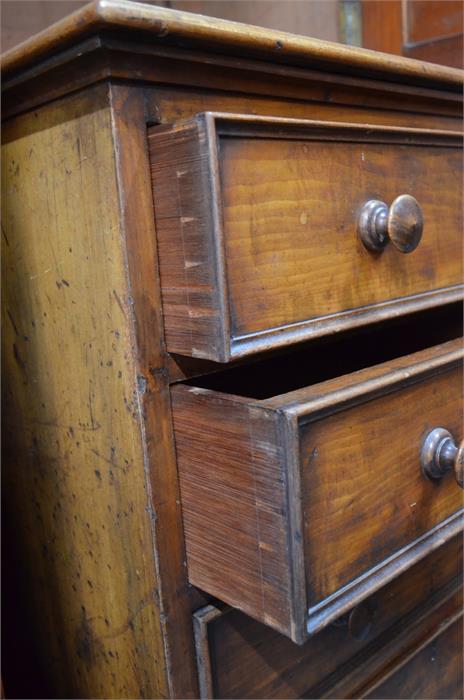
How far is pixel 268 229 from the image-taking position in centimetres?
49

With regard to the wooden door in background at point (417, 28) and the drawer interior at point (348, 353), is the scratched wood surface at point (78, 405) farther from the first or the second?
the wooden door in background at point (417, 28)

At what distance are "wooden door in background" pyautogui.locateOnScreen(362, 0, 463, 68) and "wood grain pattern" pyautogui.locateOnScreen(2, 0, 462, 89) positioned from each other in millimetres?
539

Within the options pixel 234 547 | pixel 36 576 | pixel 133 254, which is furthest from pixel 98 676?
pixel 133 254

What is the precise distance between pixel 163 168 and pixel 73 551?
14.6 inches

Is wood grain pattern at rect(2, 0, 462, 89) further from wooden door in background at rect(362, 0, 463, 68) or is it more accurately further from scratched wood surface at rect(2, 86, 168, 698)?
wooden door in background at rect(362, 0, 463, 68)

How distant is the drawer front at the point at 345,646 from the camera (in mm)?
580

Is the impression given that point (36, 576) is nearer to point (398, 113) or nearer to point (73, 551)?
point (73, 551)

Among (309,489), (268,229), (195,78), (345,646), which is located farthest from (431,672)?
(195,78)

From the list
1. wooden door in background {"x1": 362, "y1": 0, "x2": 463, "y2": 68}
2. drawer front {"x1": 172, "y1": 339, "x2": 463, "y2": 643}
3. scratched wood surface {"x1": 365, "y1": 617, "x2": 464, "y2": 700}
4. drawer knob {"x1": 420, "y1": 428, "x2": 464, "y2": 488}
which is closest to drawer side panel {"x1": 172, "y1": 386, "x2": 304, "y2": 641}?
drawer front {"x1": 172, "y1": 339, "x2": 463, "y2": 643}

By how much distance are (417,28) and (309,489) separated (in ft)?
3.01

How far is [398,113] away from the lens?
0.66m

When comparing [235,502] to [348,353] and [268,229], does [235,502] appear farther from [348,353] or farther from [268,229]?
[348,353]

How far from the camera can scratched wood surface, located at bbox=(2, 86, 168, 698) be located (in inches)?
19.9

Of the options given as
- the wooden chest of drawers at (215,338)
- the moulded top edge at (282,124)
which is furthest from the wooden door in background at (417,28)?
the moulded top edge at (282,124)
